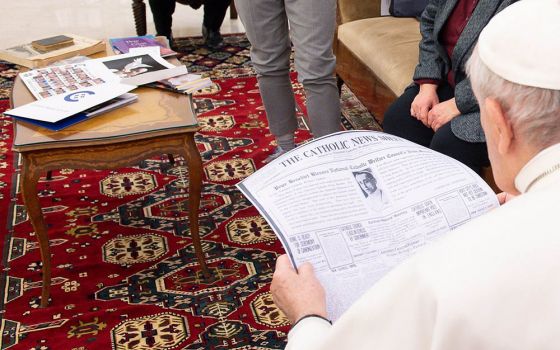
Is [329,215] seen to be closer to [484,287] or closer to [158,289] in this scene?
[484,287]

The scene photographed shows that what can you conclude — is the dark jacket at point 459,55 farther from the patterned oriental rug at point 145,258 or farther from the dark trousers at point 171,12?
the dark trousers at point 171,12

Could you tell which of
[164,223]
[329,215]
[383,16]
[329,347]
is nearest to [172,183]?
[164,223]

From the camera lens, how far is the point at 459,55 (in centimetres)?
228

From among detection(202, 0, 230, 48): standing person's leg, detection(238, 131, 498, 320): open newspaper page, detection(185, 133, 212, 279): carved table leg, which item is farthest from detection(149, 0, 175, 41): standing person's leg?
detection(238, 131, 498, 320): open newspaper page

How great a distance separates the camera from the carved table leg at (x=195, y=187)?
2223 millimetres

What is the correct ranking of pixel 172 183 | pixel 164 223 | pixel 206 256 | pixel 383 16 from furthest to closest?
pixel 383 16, pixel 172 183, pixel 164 223, pixel 206 256

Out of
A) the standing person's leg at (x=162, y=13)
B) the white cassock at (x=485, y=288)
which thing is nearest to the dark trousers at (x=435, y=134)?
the white cassock at (x=485, y=288)

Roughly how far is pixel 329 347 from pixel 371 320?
9 cm

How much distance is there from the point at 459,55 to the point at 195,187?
94 centimetres

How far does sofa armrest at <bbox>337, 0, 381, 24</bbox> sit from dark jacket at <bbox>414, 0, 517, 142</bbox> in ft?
2.99

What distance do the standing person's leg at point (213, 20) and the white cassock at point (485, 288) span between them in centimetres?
401

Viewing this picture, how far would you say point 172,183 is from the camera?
3.05m

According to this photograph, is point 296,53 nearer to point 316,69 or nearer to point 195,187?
Result: point 316,69

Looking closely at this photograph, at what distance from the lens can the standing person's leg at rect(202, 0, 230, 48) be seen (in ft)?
15.3
